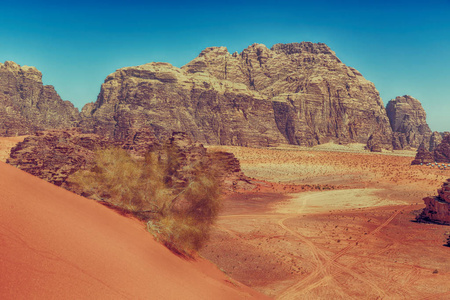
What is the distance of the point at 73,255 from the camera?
511 centimetres

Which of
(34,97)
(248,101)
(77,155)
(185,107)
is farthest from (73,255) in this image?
(34,97)

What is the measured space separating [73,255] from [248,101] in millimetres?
130555

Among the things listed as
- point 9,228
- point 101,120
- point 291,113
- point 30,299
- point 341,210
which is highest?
point 291,113

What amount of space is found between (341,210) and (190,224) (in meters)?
24.2

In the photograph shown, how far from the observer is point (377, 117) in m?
147

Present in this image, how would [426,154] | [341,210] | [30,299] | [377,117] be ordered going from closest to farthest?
1. [30,299]
2. [341,210]
3. [426,154]
4. [377,117]

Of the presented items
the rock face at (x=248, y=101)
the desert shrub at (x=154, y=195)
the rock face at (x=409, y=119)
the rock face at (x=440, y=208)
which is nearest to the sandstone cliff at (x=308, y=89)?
the rock face at (x=248, y=101)

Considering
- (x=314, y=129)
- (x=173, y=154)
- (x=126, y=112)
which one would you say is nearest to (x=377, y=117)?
(x=314, y=129)

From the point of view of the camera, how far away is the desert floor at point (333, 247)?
14344 millimetres

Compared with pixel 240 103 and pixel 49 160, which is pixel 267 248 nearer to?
pixel 49 160

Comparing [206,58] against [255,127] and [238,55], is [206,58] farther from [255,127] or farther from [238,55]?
[255,127]

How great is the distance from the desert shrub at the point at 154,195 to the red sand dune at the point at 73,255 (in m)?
2.70

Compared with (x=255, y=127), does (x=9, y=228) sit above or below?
below

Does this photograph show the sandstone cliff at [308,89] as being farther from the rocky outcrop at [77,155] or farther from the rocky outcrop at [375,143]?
the rocky outcrop at [77,155]
